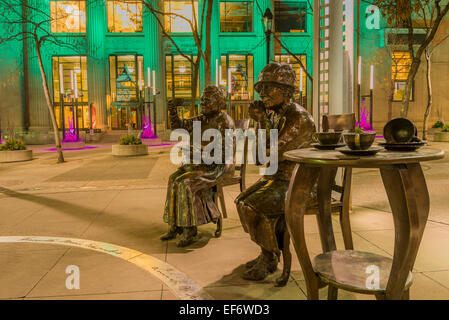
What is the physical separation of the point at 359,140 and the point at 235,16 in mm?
32564

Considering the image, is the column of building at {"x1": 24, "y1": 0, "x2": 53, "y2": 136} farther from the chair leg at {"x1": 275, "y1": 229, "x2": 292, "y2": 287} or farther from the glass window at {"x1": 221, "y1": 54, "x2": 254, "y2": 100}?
the chair leg at {"x1": 275, "y1": 229, "x2": 292, "y2": 287}

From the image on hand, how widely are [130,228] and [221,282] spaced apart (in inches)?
89.9

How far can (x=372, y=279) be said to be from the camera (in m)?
2.45

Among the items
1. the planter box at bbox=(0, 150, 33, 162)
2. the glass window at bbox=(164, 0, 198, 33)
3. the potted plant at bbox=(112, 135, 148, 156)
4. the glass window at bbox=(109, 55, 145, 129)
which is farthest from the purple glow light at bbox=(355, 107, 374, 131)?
the glass window at bbox=(109, 55, 145, 129)

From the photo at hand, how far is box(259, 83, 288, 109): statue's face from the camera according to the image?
3.41 m

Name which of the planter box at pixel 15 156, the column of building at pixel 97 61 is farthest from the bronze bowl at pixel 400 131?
the column of building at pixel 97 61

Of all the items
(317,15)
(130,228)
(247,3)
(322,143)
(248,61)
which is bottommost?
(130,228)

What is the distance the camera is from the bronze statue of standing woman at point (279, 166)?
3.26 m

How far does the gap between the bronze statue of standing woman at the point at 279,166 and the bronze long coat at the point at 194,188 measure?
1.04 m

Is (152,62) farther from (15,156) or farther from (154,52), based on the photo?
(15,156)

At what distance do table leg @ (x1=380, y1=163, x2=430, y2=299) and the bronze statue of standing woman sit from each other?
975 millimetres

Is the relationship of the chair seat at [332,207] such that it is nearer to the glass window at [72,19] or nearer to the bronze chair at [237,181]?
the bronze chair at [237,181]
